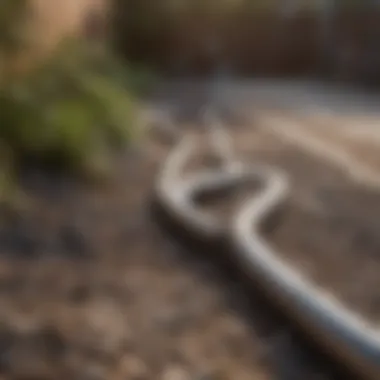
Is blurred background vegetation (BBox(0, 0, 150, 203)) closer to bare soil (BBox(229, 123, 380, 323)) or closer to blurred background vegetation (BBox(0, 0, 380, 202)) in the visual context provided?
blurred background vegetation (BBox(0, 0, 380, 202))

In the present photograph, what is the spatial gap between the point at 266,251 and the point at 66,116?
6.15 feet

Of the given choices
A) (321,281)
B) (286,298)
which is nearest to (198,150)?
(321,281)

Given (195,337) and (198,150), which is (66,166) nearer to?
(198,150)

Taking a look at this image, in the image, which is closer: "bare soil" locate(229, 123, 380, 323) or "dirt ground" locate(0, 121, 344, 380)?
"dirt ground" locate(0, 121, 344, 380)

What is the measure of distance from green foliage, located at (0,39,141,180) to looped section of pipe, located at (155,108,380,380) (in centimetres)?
39

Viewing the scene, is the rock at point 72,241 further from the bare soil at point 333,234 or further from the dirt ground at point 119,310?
the bare soil at point 333,234

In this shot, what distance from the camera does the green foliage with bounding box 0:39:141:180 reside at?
3.64 meters

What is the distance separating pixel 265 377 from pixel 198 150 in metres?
2.81

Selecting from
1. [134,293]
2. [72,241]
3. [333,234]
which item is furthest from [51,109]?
[134,293]

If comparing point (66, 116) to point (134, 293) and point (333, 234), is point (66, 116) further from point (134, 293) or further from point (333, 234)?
point (134, 293)

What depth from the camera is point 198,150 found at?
4.50 metres


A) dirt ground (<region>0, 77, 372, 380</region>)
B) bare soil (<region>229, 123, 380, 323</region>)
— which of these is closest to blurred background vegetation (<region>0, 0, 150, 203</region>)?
dirt ground (<region>0, 77, 372, 380</region>)

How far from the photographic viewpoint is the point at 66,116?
3.90m

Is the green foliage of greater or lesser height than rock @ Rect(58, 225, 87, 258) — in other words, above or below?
above
